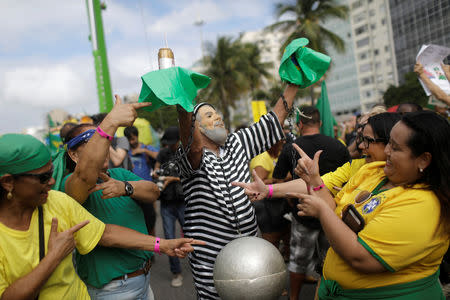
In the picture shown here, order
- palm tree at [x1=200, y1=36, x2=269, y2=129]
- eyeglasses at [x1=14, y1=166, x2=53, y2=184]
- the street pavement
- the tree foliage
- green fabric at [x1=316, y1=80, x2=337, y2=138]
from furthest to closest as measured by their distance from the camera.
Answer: palm tree at [x1=200, y1=36, x2=269, y2=129] < the tree foliage < green fabric at [x1=316, y1=80, x2=337, y2=138] < the street pavement < eyeglasses at [x1=14, y1=166, x2=53, y2=184]

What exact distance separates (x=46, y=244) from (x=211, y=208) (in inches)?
40.5

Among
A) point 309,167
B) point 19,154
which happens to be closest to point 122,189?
point 19,154

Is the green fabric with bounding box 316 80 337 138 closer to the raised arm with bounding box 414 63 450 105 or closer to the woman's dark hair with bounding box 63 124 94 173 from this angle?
the raised arm with bounding box 414 63 450 105

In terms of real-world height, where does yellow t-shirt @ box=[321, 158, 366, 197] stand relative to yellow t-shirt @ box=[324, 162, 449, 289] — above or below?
above

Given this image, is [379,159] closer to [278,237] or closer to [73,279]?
[73,279]

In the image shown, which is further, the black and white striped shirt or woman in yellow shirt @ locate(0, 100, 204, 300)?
the black and white striped shirt

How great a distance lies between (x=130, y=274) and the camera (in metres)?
2.41

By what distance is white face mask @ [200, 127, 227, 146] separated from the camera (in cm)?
246

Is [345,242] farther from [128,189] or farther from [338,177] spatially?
[128,189]

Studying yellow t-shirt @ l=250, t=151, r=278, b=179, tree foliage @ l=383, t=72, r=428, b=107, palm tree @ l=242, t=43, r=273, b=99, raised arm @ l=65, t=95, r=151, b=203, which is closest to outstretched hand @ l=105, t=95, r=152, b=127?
raised arm @ l=65, t=95, r=151, b=203

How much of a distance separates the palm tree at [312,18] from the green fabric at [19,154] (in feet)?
81.1

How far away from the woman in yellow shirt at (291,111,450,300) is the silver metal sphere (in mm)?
325

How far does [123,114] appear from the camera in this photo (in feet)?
6.12

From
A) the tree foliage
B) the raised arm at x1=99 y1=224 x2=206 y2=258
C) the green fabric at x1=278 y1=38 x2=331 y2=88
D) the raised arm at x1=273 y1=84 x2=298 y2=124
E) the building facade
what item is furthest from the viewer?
the building facade
